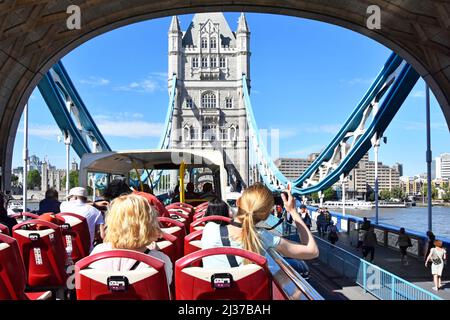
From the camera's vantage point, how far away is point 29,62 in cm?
1314

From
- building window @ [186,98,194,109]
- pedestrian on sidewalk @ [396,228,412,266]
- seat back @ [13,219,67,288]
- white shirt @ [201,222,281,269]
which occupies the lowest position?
pedestrian on sidewalk @ [396,228,412,266]

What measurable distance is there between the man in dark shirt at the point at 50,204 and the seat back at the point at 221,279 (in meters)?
5.62

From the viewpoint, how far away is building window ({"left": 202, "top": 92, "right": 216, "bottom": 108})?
84.9 meters

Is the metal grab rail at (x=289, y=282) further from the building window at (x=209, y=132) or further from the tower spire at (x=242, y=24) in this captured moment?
the tower spire at (x=242, y=24)

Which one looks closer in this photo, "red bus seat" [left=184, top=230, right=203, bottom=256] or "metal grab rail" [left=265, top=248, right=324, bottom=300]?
"metal grab rail" [left=265, top=248, right=324, bottom=300]

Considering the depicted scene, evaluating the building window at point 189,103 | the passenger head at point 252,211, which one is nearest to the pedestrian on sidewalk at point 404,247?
the passenger head at point 252,211

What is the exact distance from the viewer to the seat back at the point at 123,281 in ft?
8.15

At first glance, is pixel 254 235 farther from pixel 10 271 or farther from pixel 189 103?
pixel 189 103

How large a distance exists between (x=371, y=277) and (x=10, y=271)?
7.89 m

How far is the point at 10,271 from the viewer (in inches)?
115

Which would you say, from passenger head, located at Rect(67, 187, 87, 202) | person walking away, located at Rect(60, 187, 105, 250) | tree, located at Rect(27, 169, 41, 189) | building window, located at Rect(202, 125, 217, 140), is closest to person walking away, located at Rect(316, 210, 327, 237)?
person walking away, located at Rect(60, 187, 105, 250)

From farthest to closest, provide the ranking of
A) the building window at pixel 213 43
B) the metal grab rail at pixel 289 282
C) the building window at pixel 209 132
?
the building window at pixel 213 43
the building window at pixel 209 132
the metal grab rail at pixel 289 282

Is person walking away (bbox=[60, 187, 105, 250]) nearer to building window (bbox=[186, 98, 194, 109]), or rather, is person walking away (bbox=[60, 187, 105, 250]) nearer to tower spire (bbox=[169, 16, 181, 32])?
building window (bbox=[186, 98, 194, 109])
